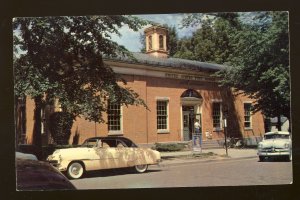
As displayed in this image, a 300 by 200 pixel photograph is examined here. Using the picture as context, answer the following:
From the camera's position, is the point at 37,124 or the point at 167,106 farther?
the point at 167,106

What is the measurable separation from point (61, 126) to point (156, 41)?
284cm

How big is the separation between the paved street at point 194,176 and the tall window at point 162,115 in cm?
93

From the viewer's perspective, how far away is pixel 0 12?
8812mm

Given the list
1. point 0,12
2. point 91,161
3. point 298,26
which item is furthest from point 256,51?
point 0,12

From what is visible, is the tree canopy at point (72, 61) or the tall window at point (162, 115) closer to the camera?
the tree canopy at point (72, 61)

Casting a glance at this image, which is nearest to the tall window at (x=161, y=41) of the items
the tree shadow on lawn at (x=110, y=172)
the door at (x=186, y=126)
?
the door at (x=186, y=126)

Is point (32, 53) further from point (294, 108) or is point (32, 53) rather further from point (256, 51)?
point (294, 108)

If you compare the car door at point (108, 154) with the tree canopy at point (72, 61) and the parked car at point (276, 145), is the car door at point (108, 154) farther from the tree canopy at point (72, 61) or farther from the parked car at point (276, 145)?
the parked car at point (276, 145)

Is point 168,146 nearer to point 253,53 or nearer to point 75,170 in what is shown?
point 75,170

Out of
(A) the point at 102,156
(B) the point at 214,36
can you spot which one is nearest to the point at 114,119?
(A) the point at 102,156

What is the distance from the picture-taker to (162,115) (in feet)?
32.9

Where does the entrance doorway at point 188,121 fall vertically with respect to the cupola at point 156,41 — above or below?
below

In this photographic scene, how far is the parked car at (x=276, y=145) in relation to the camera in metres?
9.44

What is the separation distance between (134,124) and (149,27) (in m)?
2.19
